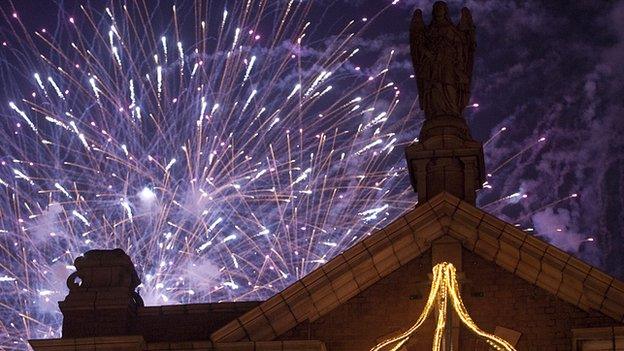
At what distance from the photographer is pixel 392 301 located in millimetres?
27844

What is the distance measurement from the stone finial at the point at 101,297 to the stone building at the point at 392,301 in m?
0.02

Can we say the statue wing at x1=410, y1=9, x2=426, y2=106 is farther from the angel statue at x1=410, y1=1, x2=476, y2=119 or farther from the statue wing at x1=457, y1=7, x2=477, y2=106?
the statue wing at x1=457, y1=7, x2=477, y2=106

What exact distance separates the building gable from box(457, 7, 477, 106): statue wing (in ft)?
10.5

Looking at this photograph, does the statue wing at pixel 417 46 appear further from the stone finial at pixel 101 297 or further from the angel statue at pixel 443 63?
the stone finial at pixel 101 297

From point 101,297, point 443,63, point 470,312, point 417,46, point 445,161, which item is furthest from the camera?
point 417,46

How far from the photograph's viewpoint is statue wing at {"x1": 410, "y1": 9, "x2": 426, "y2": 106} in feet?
98.8

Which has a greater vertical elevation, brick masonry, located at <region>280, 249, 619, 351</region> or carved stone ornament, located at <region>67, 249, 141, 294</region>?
carved stone ornament, located at <region>67, 249, 141, 294</region>

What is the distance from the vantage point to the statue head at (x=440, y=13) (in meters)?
30.1

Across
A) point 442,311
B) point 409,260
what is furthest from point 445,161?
point 442,311

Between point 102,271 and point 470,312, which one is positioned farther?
point 102,271

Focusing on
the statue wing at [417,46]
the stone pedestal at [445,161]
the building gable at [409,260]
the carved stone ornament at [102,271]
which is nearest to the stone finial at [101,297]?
the carved stone ornament at [102,271]

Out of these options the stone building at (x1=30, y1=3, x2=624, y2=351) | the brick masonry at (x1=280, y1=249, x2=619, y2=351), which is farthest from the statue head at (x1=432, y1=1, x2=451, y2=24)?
the brick masonry at (x1=280, y1=249, x2=619, y2=351)

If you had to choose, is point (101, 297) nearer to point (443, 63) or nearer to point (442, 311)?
point (442, 311)

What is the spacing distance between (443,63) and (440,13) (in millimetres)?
1206
